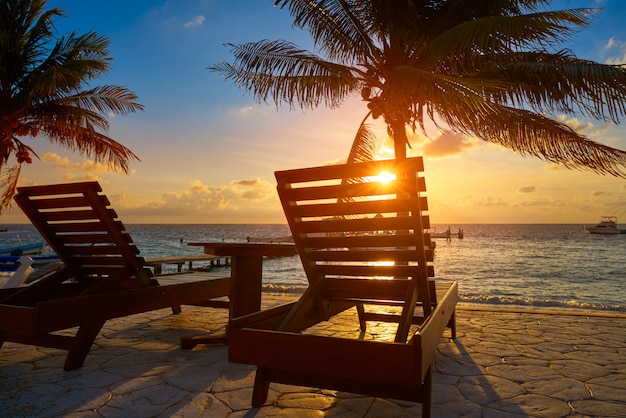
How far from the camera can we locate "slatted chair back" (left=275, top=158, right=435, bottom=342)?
2816mm

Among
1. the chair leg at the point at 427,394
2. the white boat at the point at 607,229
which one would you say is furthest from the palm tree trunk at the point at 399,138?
the white boat at the point at 607,229

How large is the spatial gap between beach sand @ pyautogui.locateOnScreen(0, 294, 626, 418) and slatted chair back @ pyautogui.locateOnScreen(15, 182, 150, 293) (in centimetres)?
78

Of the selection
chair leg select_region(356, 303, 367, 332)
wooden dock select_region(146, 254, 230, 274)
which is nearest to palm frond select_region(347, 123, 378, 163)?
wooden dock select_region(146, 254, 230, 274)

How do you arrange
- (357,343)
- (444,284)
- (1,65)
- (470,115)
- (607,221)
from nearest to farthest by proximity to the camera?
(357,343)
(444,284)
(470,115)
(1,65)
(607,221)

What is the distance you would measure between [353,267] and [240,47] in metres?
8.54

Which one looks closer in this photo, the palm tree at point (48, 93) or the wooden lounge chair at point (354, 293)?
the wooden lounge chair at point (354, 293)

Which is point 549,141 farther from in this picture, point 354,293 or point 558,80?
point 354,293

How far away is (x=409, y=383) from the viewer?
214 centimetres

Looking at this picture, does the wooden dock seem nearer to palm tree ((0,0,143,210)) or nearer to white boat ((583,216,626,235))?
palm tree ((0,0,143,210))

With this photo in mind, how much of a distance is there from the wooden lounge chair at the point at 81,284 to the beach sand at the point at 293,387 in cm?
40

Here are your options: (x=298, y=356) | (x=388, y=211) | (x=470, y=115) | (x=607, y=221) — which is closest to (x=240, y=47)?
(x=470, y=115)

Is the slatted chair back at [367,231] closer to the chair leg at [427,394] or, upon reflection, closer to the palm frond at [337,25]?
the chair leg at [427,394]

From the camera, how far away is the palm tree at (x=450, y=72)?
281 inches

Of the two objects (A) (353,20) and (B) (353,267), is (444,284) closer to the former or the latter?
(B) (353,267)
